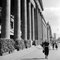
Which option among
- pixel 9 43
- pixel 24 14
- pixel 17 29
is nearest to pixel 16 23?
pixel 17 29

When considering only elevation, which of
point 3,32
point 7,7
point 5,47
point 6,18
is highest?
point 7,7

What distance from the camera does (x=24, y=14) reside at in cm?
4234

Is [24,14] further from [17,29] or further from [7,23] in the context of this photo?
[7,23]

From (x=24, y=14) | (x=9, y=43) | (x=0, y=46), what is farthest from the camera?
(x=24, y=14)

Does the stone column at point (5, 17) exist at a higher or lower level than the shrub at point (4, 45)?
higher

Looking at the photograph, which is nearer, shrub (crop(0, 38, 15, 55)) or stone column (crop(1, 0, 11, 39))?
shrub (crop(0, 38, 15, 55))

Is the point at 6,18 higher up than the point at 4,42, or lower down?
higher up

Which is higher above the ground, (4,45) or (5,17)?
(5,17)

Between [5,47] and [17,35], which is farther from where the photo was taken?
[17,35]

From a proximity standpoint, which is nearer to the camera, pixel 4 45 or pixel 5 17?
pixel 4 45

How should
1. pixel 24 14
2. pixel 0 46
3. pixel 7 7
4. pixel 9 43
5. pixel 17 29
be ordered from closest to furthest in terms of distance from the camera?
pixel 0 46 < pixel 9 43 < pixel 7 7 < pixel 17 29 < pixel 24 14

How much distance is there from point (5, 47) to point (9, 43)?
2.05 metres

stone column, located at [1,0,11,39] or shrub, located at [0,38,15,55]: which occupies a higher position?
stone column, located at [1,0,11,39]

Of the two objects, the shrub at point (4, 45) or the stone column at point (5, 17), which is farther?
the stone column at point (5, 17)
